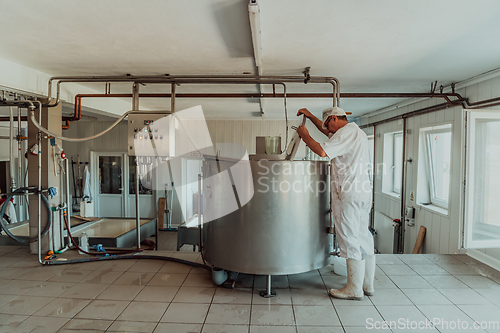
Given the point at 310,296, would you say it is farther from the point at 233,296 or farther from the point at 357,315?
the point at 233,296

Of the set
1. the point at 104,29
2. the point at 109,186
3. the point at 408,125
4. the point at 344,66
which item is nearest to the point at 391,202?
the point at 408,125

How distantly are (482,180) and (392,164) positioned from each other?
8.59 feet

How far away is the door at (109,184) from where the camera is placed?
7582 millimetres

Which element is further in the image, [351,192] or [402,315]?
[351,192]

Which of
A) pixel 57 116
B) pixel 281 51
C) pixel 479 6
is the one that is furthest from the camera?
pixel 57 116

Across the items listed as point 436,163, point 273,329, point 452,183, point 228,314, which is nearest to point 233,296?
point 228,314

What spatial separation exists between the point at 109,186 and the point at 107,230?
132 inches

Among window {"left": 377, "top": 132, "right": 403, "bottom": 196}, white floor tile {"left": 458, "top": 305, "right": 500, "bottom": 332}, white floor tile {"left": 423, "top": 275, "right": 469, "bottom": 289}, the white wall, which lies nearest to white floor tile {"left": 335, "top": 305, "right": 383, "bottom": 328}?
white floor tile {"left": 458, "top": 305, "right": 500, "bottom": 332}

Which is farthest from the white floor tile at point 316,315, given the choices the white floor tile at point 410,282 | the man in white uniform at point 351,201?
the white floor tile at point 410,282

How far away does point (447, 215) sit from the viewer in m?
3.89

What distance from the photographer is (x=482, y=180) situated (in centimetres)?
316

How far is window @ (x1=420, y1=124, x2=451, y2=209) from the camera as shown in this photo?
4219 mm

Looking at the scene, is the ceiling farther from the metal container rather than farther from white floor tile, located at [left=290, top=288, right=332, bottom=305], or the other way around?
white floor tile, located at [left=290, top=288, right=332, bottom=305]

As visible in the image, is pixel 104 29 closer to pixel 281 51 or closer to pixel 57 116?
pixel 281 51
